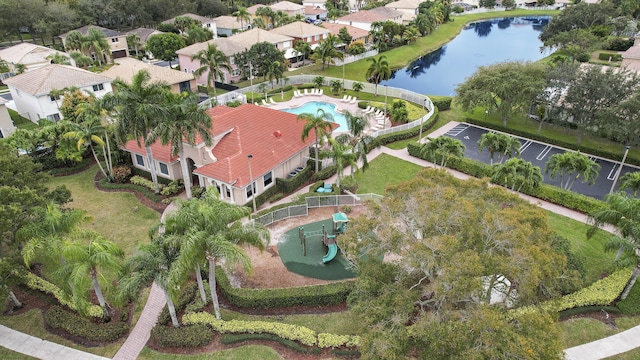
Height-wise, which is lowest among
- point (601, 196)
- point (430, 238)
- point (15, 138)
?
point (601, 196)

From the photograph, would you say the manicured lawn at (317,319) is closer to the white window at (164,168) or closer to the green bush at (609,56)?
the white window at (164,168)

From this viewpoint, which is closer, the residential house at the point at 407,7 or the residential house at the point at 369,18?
the residential house at the point at 369,18

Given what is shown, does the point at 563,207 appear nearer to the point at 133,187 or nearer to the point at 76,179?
the point at 133,187

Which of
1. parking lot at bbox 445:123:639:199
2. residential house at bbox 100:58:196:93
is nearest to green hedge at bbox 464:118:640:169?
parking lot at bbox 445:123:639:199

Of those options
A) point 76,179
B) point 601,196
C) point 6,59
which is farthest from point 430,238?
point 6,59

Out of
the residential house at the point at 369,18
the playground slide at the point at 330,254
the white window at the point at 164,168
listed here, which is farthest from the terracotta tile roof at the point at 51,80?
the residential house at the point at 369,18

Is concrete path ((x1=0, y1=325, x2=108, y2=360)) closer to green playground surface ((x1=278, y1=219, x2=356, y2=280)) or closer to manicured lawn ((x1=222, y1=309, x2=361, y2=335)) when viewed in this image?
manicured lawn ((x1=222, y1=309, x2=361, y2=335))

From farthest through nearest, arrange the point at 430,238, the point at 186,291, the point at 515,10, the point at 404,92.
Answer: the point at 515,10
the point at 404,92
the point at 186,291
the point at 430,238
